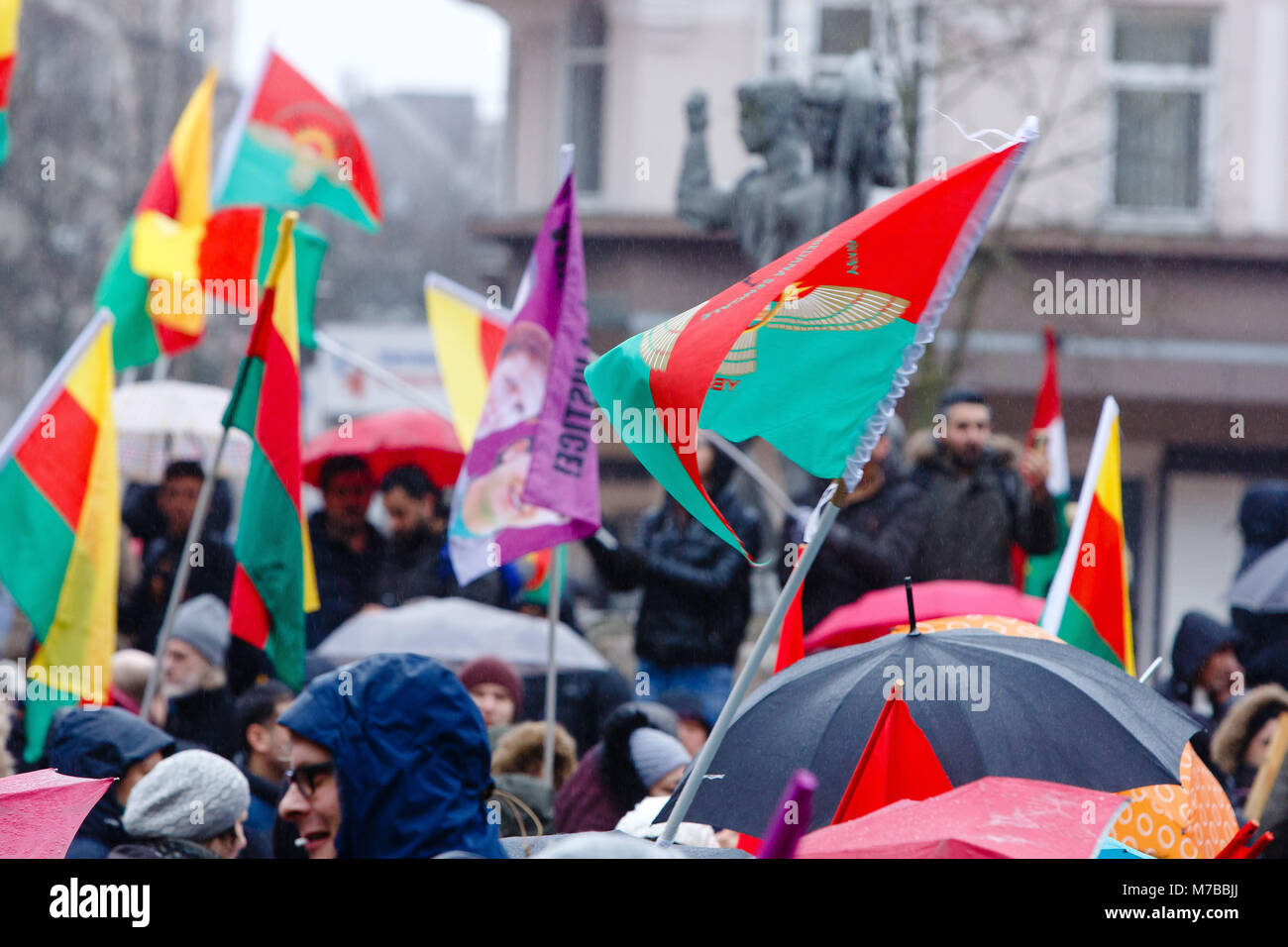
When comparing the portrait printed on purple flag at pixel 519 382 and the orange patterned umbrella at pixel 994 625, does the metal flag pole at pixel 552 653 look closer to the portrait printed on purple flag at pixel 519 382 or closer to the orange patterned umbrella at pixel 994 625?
the portrait printed on purple flag at pixel 519 382

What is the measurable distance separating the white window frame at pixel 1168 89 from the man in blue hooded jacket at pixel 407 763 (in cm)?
1462

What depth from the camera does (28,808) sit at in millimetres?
2797

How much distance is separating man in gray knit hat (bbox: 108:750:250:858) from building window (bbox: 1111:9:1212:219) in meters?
14.4

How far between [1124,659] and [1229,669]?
148cm

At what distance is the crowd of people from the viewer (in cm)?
285

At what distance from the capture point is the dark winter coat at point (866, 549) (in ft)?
19.4

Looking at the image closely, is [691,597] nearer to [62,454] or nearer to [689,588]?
[689,588]

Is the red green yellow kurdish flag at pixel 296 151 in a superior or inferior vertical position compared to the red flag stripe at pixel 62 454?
superior

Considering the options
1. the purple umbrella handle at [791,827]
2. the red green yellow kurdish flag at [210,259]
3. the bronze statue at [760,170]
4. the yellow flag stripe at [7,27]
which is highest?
the yellow flag stripe at [7,27]

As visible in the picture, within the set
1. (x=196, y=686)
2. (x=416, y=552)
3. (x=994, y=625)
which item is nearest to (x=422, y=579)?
(x=416, y=552)

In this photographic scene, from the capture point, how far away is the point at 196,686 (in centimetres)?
567

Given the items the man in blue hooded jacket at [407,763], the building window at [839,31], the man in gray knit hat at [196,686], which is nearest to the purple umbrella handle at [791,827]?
the man in blue hooded jacket at [407,763]
